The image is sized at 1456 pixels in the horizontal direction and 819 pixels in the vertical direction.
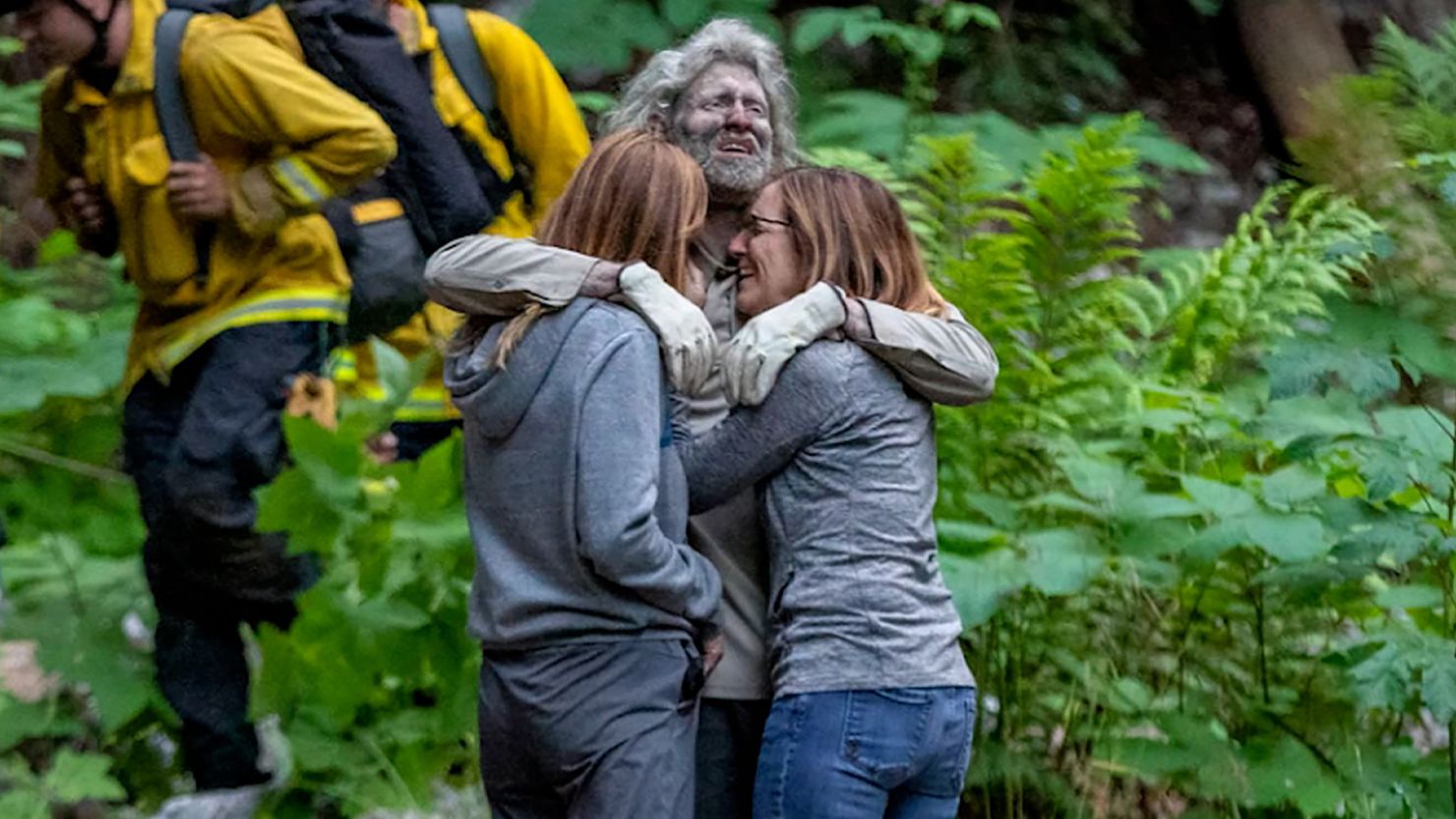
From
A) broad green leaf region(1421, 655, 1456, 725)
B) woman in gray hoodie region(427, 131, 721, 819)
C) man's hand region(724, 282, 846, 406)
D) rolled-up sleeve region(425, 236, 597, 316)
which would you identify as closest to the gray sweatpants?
woman in gray hoodie region(427, 131, 721, 819)

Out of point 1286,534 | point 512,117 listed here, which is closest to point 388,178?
point 512,117

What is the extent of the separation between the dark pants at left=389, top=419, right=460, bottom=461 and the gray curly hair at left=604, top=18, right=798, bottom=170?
4.58ft

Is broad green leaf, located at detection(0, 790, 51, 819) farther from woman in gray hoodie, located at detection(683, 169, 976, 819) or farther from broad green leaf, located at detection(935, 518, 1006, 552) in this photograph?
broad green leaf, located at detection(935, 518, 1006, 552)

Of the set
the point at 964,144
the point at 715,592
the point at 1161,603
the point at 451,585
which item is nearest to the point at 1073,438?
the point at 1161,603

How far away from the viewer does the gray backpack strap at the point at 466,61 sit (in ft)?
14.3

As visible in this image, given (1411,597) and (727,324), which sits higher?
(727,324)

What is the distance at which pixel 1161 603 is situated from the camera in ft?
14.7

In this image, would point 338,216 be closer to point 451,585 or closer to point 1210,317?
point 451,585

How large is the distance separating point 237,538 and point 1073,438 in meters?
2.07

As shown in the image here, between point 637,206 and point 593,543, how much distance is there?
1.78 ft

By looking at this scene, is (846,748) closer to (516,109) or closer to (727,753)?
(727,753)

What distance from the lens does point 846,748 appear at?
2.71 m

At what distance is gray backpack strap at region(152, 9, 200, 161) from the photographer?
12.4 ft

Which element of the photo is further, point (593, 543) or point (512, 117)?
point (512, 117)
